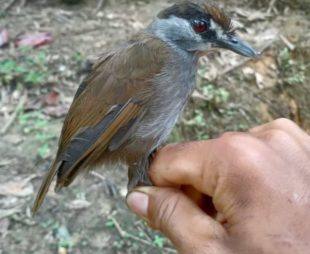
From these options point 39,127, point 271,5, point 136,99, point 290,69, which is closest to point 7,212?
point 39,127

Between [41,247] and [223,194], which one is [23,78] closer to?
[41,247]

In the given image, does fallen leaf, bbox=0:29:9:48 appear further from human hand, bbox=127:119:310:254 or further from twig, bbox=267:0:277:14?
human hand, bbox=127:119:310:254

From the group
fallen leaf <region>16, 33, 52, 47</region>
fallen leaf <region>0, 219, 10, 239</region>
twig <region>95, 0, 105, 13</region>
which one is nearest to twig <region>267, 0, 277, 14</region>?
twig <region>95, 0, 105, 13</region>

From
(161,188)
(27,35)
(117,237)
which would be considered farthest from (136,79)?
(27,35)

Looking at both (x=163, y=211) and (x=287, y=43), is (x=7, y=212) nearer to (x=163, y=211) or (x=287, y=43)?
(x=163, y=211)

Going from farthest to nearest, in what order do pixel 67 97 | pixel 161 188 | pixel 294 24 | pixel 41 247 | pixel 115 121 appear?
pixel 294 24
pixel 67 97
pixel 41 247
pixel 115 121
pixel 161 188

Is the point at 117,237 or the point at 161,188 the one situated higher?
the point at 161,188

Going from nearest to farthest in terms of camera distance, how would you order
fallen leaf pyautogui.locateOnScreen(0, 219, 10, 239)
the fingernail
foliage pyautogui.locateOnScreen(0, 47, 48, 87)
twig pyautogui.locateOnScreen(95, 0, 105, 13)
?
the fingernail
fallen leaf pyautogui.locateOnScreen(0, 219, 10, 239)
foliage pyautogui.locateOnScreen(0, 47, 48, 87)
twig pyautogui.locateOnScreen(95, 0, 105, 13)
